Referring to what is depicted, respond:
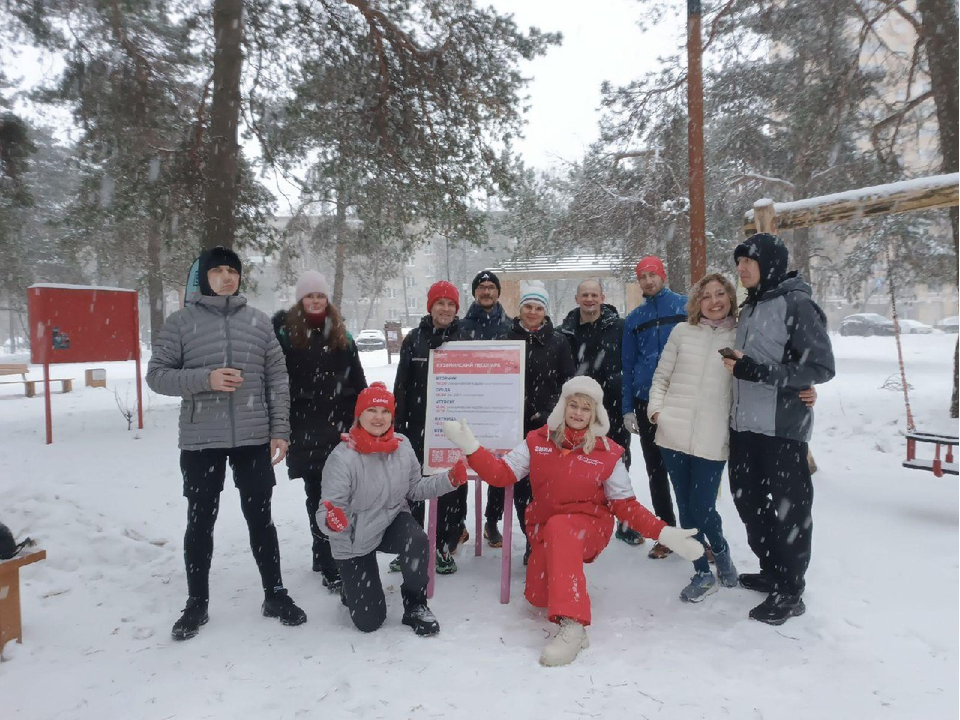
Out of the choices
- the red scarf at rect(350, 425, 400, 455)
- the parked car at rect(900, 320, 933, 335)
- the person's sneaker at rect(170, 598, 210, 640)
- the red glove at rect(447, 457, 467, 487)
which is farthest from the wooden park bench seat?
the parked car at rect(900, 320, 933, 335)

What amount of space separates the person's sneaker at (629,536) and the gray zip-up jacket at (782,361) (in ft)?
5.17

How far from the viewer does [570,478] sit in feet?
11.7

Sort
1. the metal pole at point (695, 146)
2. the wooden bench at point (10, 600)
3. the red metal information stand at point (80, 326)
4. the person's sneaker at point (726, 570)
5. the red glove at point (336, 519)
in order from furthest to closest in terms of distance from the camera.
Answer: the red metal information stand at point (80, 326), the metal pole at point (695, 146), the person's sneaker at point (726, 570), the red glove at point (336, 519), the wooden bench at point (10, 600)

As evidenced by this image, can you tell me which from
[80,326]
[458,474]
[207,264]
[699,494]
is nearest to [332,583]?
[458,474]

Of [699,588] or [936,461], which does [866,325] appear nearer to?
[936,461]

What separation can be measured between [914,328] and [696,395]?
1565 inches

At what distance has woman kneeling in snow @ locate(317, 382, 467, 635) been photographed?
11.3ft

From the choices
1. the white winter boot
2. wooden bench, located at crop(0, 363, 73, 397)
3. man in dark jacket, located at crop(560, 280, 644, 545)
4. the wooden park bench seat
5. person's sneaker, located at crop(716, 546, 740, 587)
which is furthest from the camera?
wooden bench, located at crop(0, 363, 73, 397)

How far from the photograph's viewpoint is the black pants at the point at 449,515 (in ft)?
14.4

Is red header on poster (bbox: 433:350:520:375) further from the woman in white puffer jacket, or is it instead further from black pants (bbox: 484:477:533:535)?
the woman in white puffer jacket

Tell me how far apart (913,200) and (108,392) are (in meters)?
15.0

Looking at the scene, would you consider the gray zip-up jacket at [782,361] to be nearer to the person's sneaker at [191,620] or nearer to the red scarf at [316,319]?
the red scarf at [316,319]

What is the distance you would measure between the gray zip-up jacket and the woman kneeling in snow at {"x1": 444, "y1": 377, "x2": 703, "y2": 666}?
77cm

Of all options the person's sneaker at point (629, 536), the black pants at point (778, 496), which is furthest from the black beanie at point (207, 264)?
the person's sneaker at point (629, 536)
